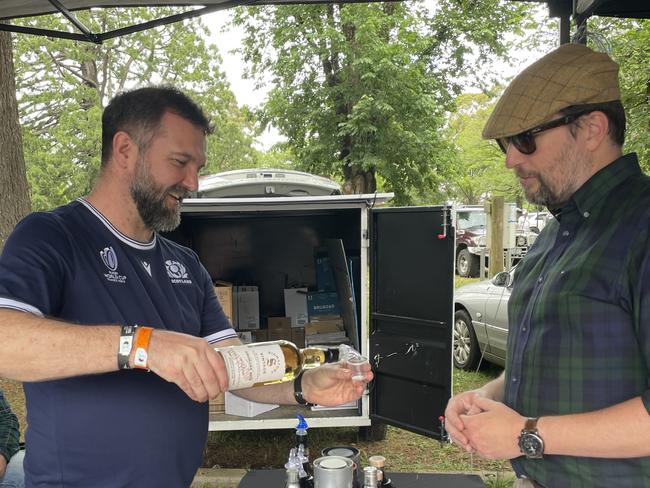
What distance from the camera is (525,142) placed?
6.29 ft

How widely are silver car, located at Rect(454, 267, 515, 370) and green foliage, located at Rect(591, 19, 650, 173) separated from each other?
2.78 metres

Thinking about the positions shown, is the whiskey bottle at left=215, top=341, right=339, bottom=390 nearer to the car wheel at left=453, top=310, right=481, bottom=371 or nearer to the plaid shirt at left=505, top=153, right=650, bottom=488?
the plaid shirt at left=505, top=153, right=650, bottom=488

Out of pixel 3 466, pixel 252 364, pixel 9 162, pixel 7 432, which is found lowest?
pixel 3 466

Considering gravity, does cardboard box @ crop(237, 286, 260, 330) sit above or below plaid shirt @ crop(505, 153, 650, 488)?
below

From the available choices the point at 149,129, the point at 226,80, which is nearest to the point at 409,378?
the point at 149,129

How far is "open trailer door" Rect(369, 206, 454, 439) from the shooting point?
464 centimetres

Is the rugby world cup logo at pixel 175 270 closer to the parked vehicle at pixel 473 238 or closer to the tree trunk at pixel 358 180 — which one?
the parked vehicle at pixel 473 238

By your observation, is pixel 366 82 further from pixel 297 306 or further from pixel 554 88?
pixel 554 88

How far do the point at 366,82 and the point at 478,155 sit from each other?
36.0 feet

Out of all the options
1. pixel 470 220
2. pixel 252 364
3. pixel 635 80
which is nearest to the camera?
pixel 252 364

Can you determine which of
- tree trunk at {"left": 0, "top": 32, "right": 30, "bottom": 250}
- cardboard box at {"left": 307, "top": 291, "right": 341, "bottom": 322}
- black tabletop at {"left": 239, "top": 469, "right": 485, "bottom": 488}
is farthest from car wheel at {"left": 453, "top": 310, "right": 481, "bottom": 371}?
tree trunk at {"left": 0, "top": 32, "right": 30, "bottom": 250}

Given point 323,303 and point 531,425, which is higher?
point 531,425

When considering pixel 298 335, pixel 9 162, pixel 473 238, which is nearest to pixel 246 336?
pixel 298 335

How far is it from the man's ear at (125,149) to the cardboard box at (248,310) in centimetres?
435
